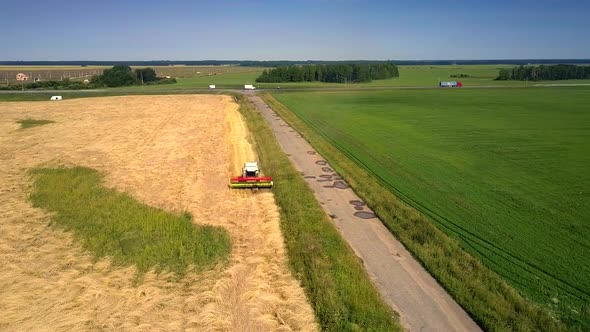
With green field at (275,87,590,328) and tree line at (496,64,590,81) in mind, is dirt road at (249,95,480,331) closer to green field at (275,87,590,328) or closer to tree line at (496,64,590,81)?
green field at (275,87,590,328)

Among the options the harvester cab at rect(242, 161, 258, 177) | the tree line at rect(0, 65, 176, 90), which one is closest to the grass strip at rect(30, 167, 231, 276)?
the harvester cab at rect(242, 161, 258, 177)

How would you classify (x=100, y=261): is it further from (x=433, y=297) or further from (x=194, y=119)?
(x=194, y=119)

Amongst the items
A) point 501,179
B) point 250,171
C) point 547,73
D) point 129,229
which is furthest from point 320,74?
point 129,229

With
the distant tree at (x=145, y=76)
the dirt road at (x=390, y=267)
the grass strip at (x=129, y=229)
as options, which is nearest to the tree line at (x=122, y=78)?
the distant tree at (x=145, y=76)

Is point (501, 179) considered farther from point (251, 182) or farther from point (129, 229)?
A: point (129, 229)

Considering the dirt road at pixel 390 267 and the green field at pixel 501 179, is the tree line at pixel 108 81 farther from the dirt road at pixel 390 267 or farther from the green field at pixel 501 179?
the dirt road at pixel 390 267

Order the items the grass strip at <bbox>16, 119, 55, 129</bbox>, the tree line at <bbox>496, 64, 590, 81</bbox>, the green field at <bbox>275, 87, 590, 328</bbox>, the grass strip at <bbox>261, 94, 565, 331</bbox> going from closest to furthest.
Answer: the grass strip at <bbox>261, 94, 565, 331</bbox>, the green field at <bbox>275, 87, 590, 328</bbox>, the grass strip at <bbox>16, 119, 55, 129</bbox>, the tree line at <bbox>496, 64, 590, 81</bbox>
